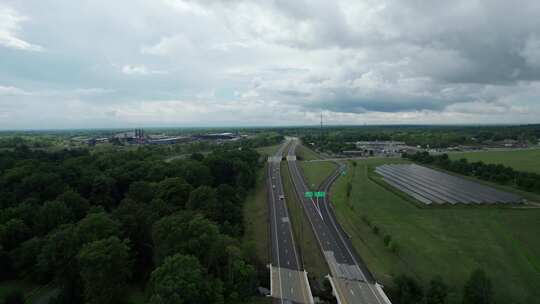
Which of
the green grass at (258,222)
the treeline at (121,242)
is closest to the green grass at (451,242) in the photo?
the green grass at (258,222)

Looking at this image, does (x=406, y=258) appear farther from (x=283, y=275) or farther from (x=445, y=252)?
(x=283, y=275)

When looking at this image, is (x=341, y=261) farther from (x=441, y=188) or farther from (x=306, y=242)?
(x=441, y=188)

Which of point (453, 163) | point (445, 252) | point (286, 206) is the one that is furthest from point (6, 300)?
point (453, 163)

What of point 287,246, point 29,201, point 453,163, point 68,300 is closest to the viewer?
point 68,300

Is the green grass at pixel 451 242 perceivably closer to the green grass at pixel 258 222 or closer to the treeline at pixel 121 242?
the green grass at pixel 258 222

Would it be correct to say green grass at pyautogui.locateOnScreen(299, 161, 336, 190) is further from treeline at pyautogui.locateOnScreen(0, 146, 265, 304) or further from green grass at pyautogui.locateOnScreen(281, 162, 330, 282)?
treeline at pyautogui.locateOnScreen(0, 146, 265, 304)
